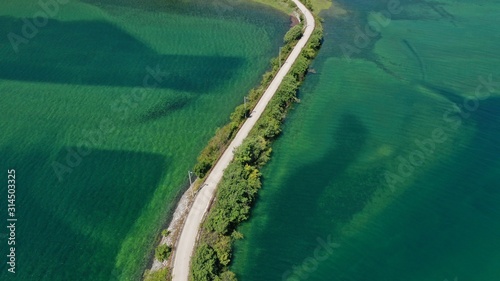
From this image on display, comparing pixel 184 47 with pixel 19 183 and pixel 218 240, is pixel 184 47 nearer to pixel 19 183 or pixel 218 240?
pixel 19 183

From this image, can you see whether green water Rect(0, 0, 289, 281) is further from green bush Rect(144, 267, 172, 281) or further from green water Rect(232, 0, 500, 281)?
green water Rect(232, 0, 500, 281)

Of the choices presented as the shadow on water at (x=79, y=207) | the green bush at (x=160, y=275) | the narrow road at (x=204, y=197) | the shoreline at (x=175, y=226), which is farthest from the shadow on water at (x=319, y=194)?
the shadow on water at (x=79, y=207)

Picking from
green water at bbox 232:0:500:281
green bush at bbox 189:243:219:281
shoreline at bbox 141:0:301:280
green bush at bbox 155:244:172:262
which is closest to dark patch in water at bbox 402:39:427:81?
green water at bbox 232:0:500:281

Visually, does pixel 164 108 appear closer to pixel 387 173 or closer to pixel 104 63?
pixel 104 63

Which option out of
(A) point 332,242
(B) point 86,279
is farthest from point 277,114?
(B) point 86,279

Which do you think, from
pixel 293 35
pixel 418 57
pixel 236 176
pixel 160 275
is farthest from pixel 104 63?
pixel 418 57

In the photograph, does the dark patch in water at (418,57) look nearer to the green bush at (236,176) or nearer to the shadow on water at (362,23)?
the shadow on water at (362,23)

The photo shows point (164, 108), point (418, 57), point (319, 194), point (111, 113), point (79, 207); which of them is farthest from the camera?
point (418, 57)
